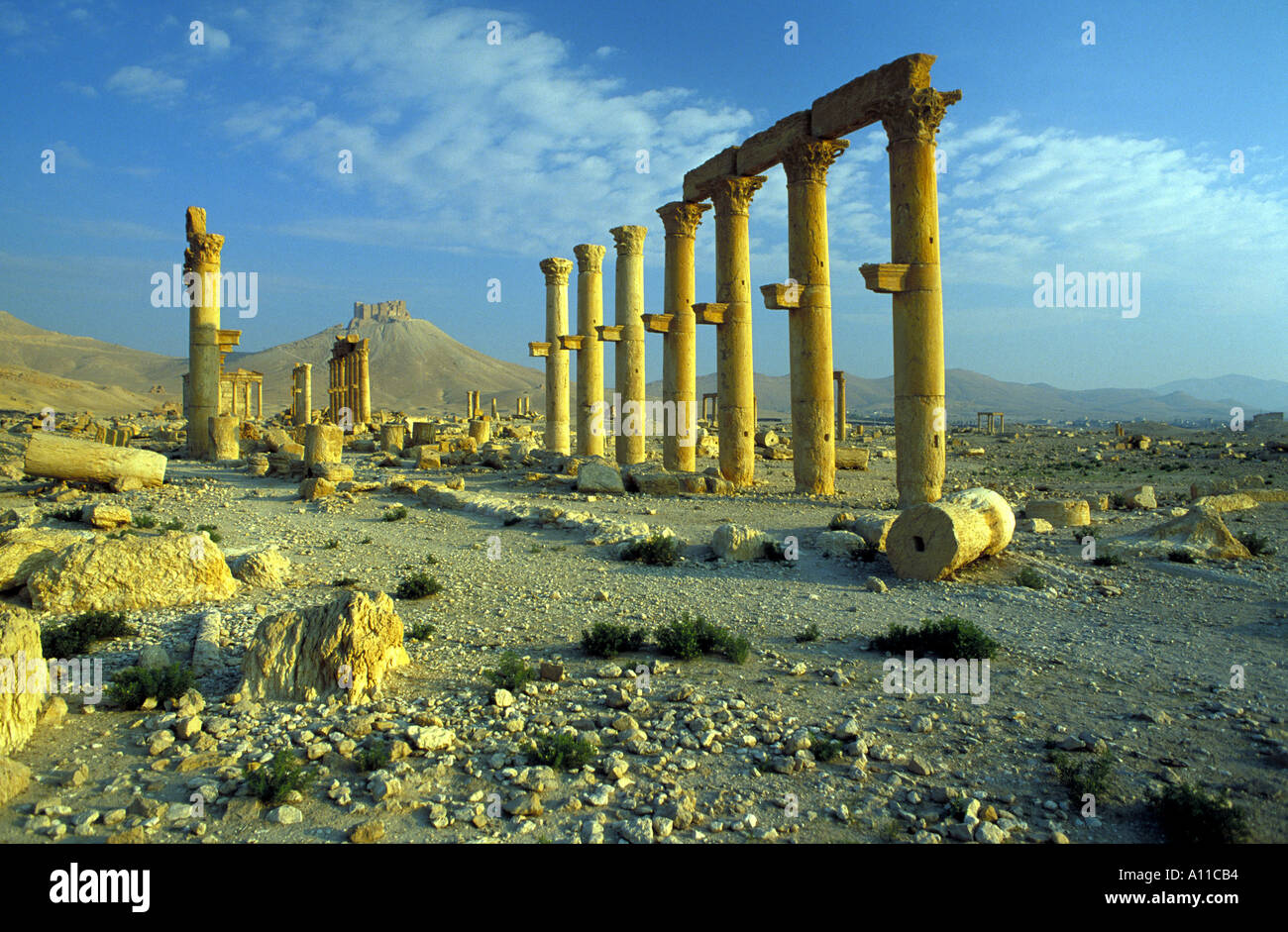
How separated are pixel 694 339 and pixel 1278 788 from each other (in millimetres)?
18804

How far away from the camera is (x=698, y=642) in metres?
7.03

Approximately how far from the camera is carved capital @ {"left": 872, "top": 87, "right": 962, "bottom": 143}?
13906mm

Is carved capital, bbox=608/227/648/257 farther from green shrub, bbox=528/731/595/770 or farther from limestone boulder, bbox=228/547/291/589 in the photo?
green shrub, bbox=528/731/595/770

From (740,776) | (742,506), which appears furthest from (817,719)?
(742,506)

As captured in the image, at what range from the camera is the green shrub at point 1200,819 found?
3.79 m

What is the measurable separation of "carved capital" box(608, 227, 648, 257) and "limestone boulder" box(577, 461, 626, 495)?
10027 millimetres

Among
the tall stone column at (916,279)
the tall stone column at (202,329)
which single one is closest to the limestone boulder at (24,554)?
the tall stone column at (916,279)

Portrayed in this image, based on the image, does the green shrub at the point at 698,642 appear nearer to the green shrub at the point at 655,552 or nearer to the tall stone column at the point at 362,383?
the green shrub at the point at 655,552

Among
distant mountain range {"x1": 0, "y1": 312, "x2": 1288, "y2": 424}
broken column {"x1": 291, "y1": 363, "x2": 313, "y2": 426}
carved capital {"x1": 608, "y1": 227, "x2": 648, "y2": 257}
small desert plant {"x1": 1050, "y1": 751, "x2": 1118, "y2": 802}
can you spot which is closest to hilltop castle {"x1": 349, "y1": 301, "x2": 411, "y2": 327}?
distant mountain range {"x1": 0, "y1": 312, "x2": 1288, "y2": 424}

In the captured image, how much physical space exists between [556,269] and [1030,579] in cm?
2385

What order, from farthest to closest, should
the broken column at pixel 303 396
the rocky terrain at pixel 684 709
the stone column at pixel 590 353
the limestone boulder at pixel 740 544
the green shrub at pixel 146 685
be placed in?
the broken column at pixel 303 396 < the stone column at pixel 590 353 < the limestone boulder at pixel 740 544 < the green shrub at pixel 146 685 < the rocky terrain at pixel 684 709

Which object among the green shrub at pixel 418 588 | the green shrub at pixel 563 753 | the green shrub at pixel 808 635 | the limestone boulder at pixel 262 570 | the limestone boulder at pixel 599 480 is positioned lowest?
the green shrub at pixel 563 753

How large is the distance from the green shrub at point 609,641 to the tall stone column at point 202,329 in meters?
23.5

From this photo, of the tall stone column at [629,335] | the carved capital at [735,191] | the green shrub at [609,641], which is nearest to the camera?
the green shrub at [609,641]
